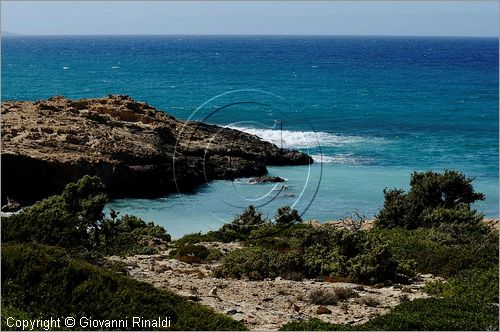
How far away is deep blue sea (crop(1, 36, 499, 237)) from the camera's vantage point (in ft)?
119

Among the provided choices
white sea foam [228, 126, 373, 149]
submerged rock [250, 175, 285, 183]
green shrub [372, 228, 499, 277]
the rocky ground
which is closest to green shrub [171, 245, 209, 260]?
the rocky ground

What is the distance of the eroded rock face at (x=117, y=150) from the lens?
3456 cm

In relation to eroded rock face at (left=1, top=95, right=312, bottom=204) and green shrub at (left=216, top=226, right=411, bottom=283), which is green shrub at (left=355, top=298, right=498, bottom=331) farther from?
eroded rock face at (left=1, top=95, right=312, bottom=204)

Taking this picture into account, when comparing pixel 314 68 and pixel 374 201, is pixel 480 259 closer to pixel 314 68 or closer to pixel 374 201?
pixel 374 201

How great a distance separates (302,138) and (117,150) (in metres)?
20.0

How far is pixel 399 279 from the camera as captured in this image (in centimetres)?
1659

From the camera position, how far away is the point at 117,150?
38.5 metres

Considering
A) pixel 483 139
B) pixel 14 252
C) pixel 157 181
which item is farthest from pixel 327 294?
pixel 483 139

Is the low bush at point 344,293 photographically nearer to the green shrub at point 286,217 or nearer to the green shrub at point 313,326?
the green shrub at point 313,326

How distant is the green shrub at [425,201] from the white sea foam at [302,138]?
2534 cm

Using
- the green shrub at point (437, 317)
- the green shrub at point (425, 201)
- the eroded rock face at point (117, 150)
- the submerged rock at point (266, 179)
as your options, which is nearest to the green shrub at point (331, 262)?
the green shrub at point (437, 317)

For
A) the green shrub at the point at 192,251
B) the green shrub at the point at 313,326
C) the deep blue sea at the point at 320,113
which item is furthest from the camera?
the deep blue sea at the point at 320,113

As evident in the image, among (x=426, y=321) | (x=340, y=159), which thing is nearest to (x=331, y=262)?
(x=426, y=321)

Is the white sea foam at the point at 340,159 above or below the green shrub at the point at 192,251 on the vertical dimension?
below
